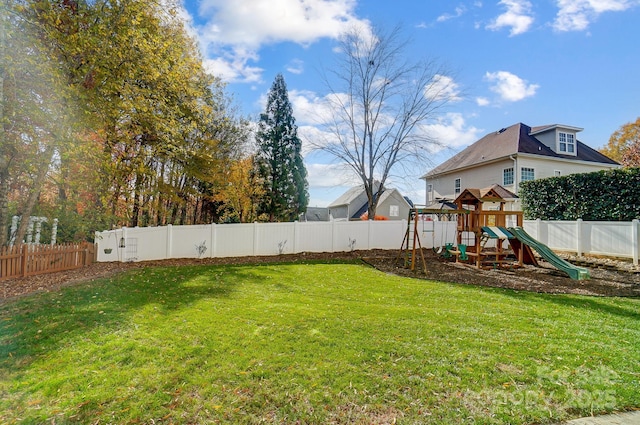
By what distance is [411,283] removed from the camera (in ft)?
23.6

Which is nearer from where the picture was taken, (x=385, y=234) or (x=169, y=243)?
(x=169, y=243)

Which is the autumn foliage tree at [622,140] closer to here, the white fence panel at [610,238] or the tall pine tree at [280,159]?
the white fence panel at [610,238]

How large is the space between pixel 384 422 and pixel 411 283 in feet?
17.0

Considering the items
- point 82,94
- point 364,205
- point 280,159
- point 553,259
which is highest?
point 280,159

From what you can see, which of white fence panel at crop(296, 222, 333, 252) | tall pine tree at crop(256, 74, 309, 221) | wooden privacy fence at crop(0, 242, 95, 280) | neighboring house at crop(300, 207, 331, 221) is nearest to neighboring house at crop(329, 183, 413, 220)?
neighboring house at crop(300, 207, 331, 221)

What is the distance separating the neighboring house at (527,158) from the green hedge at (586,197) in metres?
3.94

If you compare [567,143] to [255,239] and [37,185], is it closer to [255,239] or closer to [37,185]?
[255,239]

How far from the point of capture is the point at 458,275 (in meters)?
8.40

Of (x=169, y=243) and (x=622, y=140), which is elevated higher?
(x=622, y=140)

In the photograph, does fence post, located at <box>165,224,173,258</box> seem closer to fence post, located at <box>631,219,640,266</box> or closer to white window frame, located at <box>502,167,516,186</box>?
fence post, located at <box>631,219,640,266</box>

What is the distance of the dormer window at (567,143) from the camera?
1786 cm

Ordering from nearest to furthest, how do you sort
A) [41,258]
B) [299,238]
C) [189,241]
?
[41,258], [189,241], [299,238]

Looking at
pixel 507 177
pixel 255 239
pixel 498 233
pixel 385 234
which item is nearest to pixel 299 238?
pixel 255 239

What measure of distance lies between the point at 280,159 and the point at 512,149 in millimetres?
13203
